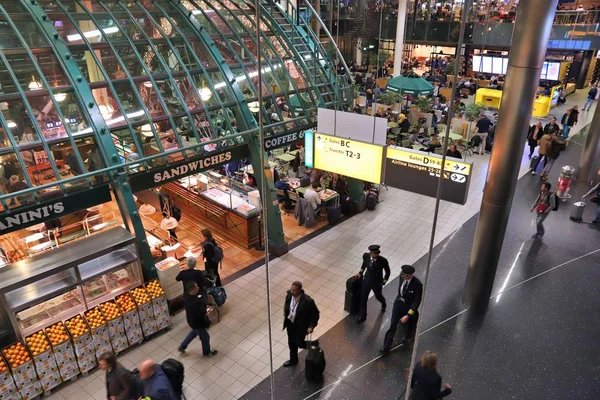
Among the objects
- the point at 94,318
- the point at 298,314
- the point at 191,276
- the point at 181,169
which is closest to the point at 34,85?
the point at 181,169

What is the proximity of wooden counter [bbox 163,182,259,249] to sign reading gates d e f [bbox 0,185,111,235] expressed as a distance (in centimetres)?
381

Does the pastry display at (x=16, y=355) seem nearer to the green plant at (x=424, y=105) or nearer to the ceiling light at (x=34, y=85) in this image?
the ceiling light at (x=34, y=85)

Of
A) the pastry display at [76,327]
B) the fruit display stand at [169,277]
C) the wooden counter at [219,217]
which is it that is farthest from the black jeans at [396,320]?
the pastry display at [76,327]

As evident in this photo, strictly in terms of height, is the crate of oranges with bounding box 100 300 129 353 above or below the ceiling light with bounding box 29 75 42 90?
below

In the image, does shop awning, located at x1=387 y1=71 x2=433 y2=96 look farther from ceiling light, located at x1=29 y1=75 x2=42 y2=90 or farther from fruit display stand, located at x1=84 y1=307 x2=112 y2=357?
fruit display stand, located at x1=84 y1=307 x2=112 y2=357

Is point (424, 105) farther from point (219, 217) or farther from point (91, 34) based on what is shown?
point (91, 34)

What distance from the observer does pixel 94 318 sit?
739cm

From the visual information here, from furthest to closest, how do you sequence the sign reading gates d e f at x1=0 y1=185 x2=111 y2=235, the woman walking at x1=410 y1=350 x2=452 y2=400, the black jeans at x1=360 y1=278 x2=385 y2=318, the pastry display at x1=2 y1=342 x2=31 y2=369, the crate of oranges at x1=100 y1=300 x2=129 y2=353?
the black jeans at x1=360 y1=278 x2=385 y2=318, the crate of oranges at x1=100 y1=300 x2=129 y2=353, the sign reading gates d e f at x1=0 y1=185 x2=111 y2=235, the pastry display at x1=2 y1=342 x2=31 y2=369, the woman walking at x1=410 y1=350 x2=452 y2=400

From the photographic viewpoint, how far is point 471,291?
866cm

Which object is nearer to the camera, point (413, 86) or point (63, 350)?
point (63, 350)

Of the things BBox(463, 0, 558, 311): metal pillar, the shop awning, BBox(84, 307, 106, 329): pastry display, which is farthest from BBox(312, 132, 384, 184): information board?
the shop awning

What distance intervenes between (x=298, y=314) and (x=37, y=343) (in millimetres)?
4184

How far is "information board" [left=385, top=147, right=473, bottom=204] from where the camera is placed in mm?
7266

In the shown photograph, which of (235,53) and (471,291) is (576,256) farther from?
(235,53)
